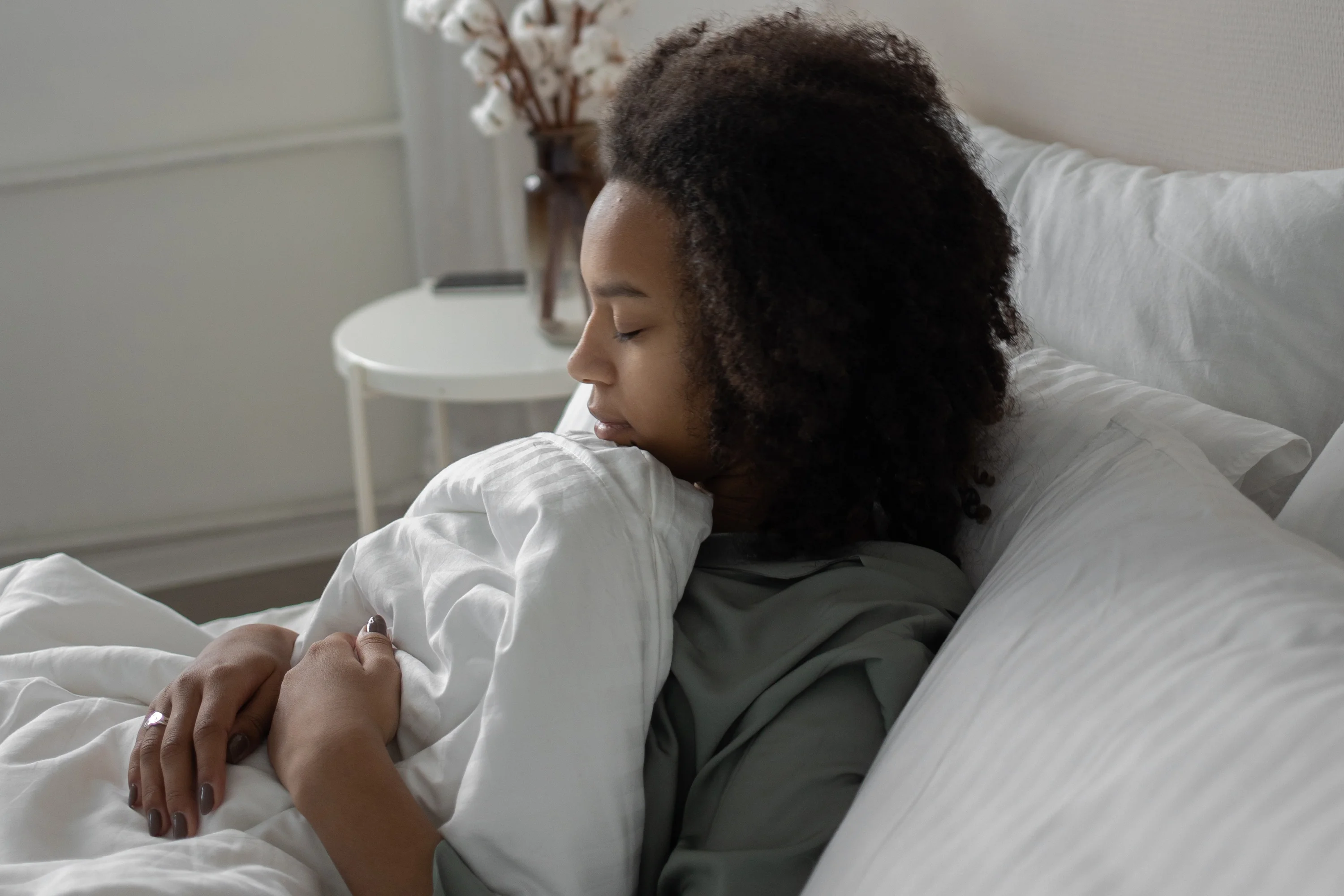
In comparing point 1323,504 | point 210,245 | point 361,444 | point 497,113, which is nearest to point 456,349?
point 361,444

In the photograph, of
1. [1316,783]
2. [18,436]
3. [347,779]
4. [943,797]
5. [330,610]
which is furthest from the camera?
[18,436]

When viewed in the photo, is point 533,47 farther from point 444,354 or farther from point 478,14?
point 444,354

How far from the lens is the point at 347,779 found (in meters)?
0.68

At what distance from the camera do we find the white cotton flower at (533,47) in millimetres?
1623

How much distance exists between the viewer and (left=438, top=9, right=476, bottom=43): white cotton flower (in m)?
1.65

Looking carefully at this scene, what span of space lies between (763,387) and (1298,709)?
14.8 inches

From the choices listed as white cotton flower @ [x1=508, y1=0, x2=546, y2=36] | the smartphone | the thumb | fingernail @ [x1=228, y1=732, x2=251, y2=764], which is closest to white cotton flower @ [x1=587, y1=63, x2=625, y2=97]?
white cotton flower @ [x1=508, y1=0, x2=546, y2=36]

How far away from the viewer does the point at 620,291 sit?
794mm

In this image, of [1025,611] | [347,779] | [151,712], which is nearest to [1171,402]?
[1025,611]

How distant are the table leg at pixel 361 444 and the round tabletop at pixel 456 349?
0.01 m

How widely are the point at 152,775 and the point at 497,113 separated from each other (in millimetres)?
1152

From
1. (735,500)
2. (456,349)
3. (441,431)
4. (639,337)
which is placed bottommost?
(441,431)

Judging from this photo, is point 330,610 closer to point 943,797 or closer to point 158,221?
point 943,797

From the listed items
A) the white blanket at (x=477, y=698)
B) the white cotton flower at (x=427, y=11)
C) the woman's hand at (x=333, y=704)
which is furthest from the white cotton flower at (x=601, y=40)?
the woman's hand at (x=333, y=704)
